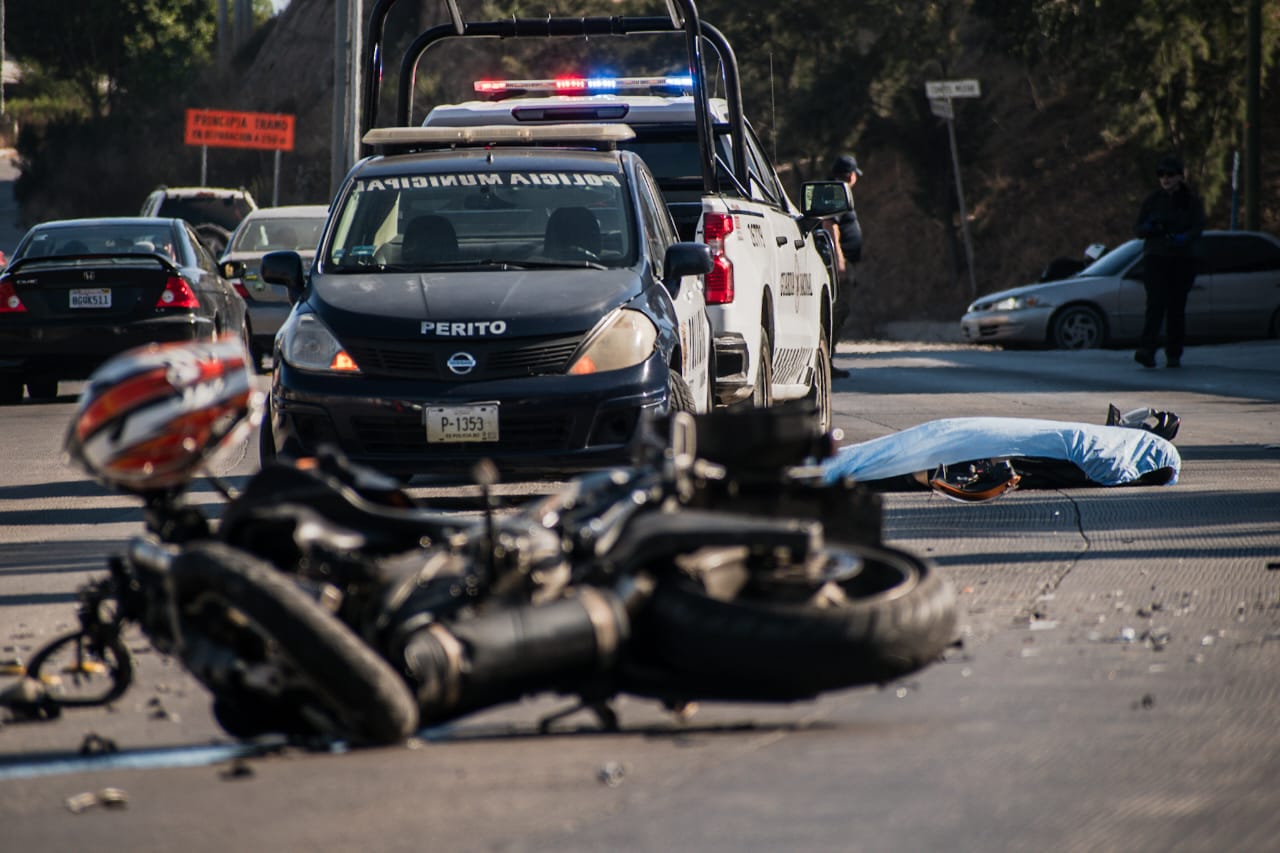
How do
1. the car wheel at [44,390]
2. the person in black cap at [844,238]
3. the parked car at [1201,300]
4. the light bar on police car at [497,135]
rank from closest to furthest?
the light bar on police car at [497,135], the car wheel at [44,390], the person in black cap at [844,238], the parked car at [1201,300]

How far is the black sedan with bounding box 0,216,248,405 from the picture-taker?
1650 cm

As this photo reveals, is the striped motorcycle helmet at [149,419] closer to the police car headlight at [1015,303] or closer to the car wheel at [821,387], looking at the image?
the car wheel at [821,387]

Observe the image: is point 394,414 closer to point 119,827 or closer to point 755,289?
point 755,289

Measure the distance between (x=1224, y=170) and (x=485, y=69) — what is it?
88.9 feet

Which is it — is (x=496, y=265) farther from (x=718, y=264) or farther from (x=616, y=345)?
(x=718, y=264)

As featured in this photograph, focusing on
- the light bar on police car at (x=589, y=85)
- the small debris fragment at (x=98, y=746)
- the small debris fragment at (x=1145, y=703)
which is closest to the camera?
the small debris fragment at (x=98, y=746)

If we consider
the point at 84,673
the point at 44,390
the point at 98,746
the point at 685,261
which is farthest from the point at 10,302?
the point at 98,746

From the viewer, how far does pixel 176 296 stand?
1692cm

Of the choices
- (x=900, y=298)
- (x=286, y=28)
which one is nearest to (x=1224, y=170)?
(x=900, y=298)

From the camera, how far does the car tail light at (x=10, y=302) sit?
16.5 metres

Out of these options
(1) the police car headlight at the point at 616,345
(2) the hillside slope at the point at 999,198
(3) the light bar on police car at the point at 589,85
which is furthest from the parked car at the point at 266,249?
(2) the hillside slope at the point at 999,198

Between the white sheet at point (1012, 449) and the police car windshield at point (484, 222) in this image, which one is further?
the police car windshield at point (484, 222)

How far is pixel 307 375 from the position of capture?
866cm

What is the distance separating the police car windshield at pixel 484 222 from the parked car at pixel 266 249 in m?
11.6
